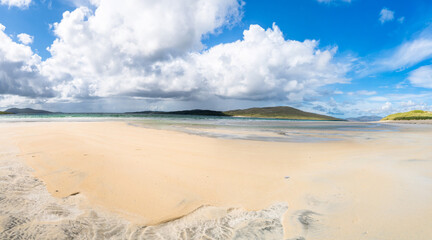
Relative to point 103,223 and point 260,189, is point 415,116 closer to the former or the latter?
point 260,189

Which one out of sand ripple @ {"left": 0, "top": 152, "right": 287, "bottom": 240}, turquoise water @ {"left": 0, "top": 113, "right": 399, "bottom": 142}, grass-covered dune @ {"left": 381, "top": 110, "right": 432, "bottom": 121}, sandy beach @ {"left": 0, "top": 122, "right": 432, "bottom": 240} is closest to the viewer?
sand ripple @ {"left": 0, "top": 152, "right": 287, "bottom": 240}

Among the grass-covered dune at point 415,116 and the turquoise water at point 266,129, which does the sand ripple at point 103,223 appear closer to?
the turquoise water at point 266,129

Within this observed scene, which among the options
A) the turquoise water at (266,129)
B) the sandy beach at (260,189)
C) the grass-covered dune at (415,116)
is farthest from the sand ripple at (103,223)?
the grass-covered dune at (415,116)

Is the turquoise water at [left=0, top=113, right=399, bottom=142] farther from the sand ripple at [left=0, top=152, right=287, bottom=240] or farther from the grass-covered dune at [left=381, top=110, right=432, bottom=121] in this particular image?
the grass-covered dune at [left=381, top=110, right=432, bottom=121]

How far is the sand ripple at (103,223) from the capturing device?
3088mm

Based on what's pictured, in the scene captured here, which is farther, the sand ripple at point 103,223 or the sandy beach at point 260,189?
the sandy beach at point 260,189

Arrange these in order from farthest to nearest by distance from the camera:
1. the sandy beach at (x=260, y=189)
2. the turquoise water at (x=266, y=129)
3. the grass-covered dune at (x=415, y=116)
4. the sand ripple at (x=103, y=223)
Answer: the grass-covered dune at (x=415, y=116)
the turquoise water at (x=266, y=129)
the sandy beach at (x=260, y=189)
the sand ripple at (x=103, y=223)

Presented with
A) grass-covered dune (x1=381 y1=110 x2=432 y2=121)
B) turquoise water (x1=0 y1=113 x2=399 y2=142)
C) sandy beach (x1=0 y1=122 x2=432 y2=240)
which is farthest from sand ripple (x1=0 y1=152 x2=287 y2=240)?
grass-covered dune (x1=381 y1=110 x2=432 y2=121)

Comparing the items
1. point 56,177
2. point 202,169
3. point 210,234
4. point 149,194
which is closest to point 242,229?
point 210,234

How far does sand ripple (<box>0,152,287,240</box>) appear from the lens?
3088 mm

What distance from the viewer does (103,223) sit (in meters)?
3.39

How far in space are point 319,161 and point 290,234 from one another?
560 cm

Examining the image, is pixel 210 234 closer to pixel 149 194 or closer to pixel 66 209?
pixel 149 194

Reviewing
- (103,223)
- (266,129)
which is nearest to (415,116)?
(266,129)
